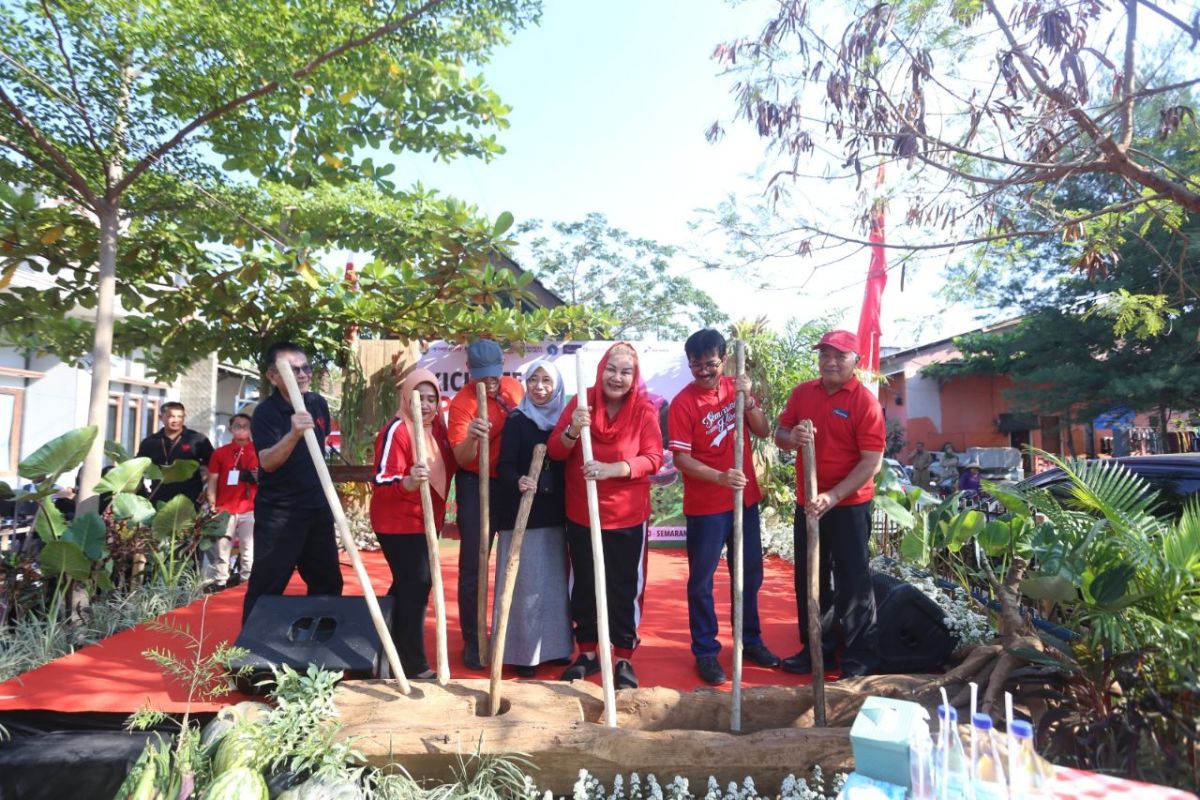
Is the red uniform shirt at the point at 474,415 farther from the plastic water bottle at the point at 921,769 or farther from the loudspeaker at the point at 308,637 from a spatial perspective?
the plastic water bottle at the point at 921,769

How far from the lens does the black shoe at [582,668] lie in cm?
339

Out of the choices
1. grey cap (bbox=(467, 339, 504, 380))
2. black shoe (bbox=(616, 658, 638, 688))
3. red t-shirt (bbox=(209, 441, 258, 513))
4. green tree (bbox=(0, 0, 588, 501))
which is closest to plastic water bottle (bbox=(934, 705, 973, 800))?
black shoe (bbox=(616, 658, 638, 688))

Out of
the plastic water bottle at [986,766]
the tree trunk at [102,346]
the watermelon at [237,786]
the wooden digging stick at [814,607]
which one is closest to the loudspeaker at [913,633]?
the wooden digging stick at [814,607]

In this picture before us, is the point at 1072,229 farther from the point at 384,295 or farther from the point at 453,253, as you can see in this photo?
the point at 384,295

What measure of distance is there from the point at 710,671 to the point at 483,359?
186 cm

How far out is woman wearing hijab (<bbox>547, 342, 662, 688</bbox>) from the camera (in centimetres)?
338

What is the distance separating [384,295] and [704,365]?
307cm

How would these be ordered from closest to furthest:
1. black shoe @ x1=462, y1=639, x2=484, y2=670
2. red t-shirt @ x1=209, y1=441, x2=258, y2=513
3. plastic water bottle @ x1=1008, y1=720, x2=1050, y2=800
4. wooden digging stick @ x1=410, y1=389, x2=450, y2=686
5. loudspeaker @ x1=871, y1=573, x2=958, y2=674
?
plastic water bottle @ x1=1008, y1=720, x2=1050, y2=800
wooden digging stick @ x1=410, y1=389, x2=450, y2=686
loudspeaker @ x1=871, y1=573, x2=958, y2=674
black shoe @ x1=462, y1=639, x2=484, y2=670
red t-shirt @ x1=209, y1=441, x2=258, y2=513

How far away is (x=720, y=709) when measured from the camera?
9.98ft

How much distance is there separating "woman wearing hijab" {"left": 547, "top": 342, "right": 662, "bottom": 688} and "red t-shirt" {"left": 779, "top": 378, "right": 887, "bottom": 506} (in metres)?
0.82

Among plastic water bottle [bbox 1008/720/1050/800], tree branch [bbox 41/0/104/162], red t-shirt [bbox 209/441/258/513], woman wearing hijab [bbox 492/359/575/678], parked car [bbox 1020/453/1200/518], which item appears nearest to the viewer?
plastic water bottle [bbox 1008/720/1050/800]

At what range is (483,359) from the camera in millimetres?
3576

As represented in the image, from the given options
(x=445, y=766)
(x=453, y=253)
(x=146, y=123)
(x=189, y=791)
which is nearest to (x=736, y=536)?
(x=445, y=766)

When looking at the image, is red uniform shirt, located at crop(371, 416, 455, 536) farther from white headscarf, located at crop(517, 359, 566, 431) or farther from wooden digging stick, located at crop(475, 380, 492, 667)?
white headscarf, located at crop(517, 359, 566, 431)
